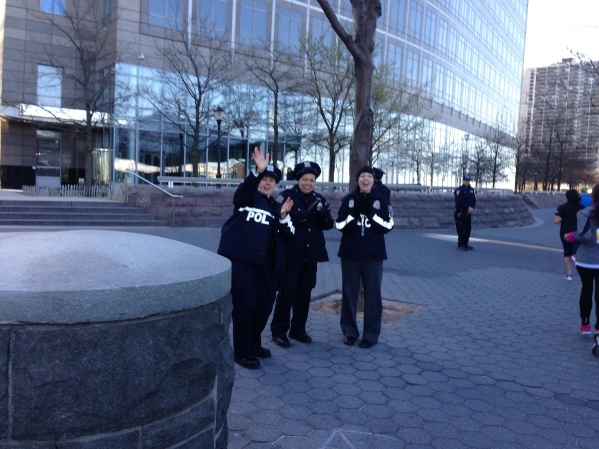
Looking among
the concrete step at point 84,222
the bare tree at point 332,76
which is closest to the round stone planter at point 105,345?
the concrete step at point 84,222

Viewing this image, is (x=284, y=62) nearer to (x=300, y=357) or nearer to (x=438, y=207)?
(x=438, y=207)

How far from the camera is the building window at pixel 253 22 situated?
1216 inches

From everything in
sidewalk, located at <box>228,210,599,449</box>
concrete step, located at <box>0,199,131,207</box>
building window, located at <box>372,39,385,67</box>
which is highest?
building window, located at <box>372,39,385,67</box>

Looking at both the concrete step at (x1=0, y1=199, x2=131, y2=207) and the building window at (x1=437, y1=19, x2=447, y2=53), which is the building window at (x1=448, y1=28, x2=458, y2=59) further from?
the concrete step at (x1=0, y1=199, x2=131, y2=207)

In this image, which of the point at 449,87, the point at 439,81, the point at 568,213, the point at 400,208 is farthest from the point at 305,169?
the point at 449,87

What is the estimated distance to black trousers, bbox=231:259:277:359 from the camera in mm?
4711

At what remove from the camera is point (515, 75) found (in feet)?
223

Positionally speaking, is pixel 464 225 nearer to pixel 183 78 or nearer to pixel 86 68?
pixel 183 78

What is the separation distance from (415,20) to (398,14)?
254 centimetres

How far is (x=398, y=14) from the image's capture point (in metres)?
40.2

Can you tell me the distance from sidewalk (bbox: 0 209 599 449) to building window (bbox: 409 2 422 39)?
1482 inches

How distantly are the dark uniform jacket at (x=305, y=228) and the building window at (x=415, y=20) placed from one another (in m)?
39.9

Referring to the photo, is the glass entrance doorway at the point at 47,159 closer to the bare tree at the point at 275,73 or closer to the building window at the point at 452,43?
the bare tree at the point at 275,73

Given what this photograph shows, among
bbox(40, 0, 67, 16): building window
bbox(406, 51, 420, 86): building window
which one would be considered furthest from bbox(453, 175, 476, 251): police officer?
bbox(406, 51, 420, 86): building window
